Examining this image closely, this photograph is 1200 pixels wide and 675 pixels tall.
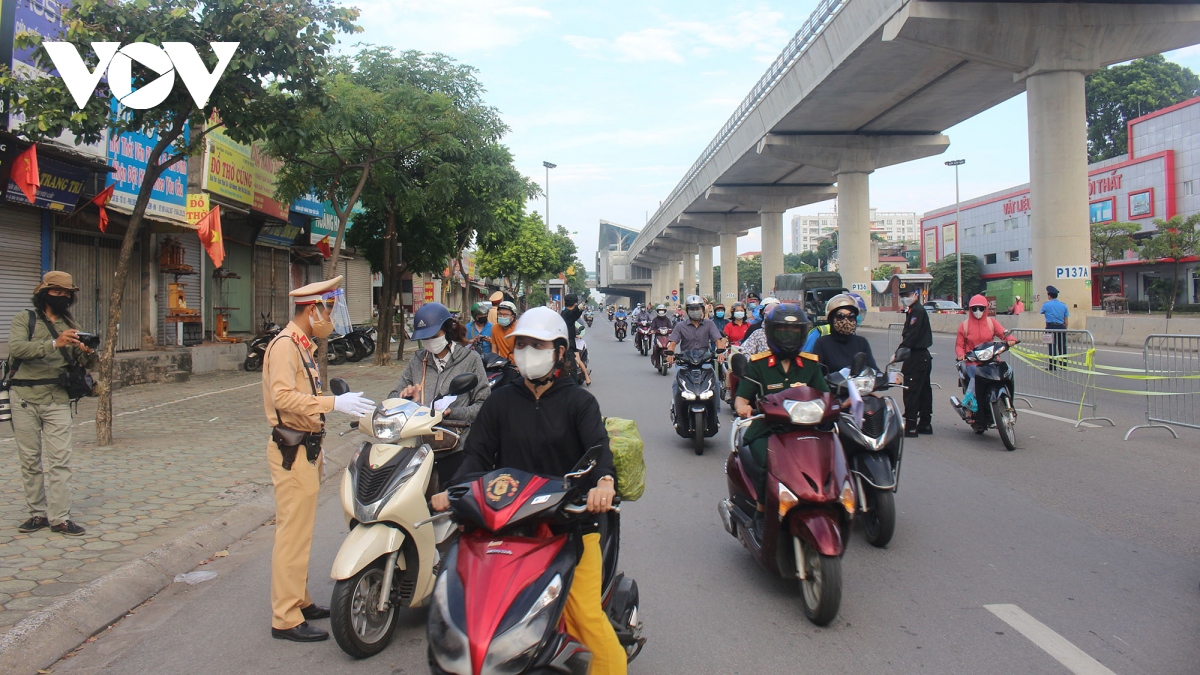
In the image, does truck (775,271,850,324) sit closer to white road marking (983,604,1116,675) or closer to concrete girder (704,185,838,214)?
concrete girder (704,185,838,214)

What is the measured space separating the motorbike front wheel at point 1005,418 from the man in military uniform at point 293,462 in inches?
275

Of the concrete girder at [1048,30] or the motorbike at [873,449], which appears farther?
the concrete girder at [1048,30]

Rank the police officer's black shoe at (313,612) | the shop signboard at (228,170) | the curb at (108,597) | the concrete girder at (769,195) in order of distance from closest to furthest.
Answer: the curb at (108,597), the police officer's black shoe at (313,612), the shop signboard at (228,170), the concrete girder at (769,195)

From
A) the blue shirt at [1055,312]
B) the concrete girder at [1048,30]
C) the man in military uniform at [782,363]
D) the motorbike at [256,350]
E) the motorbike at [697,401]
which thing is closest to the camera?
the man in military uniform at [782,363]

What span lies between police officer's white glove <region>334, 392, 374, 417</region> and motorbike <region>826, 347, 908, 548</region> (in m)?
2.78

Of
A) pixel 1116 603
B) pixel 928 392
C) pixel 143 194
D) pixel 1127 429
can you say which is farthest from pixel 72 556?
pixel 1127 429

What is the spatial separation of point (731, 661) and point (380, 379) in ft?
46.0

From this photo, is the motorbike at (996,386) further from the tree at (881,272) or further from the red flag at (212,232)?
the tree at (881,272)

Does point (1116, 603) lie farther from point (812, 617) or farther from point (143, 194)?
point (143, 194)

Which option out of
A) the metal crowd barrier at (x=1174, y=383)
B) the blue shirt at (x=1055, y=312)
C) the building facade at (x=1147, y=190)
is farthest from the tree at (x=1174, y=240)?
the metal crowd barrier at (x=1174, y=383)

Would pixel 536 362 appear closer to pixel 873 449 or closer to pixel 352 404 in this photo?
pixel 352 404

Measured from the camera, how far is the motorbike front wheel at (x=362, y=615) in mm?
3578

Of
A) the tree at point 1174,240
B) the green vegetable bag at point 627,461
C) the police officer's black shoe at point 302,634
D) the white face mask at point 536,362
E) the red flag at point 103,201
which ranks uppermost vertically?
the tree at point 1174,240

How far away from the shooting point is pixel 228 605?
4516mm
